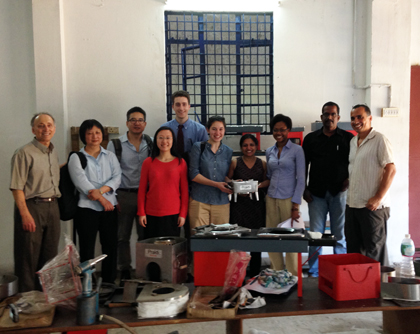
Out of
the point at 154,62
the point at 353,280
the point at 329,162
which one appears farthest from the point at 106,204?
the point at 329,162

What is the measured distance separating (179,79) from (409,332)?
10.4 feet

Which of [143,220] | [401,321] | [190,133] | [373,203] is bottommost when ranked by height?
[401,321]

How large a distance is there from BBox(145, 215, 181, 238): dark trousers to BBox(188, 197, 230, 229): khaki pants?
216 millimetres

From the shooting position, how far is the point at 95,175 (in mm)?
2889

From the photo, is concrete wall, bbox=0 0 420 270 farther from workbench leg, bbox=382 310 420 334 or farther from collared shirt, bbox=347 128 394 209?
workbench leg, bbox=382 310 420 334

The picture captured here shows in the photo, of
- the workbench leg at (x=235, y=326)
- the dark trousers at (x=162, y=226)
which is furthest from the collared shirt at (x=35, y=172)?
the workbench leg at (x=235, y=326)

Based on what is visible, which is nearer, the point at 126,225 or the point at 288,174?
the point at 288,174

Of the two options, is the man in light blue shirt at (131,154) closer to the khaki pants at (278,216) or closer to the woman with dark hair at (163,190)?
the woman with dark hair at (163,190)

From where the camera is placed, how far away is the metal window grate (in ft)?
13.3

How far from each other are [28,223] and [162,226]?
0.98 meters

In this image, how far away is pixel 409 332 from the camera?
2.00 meters

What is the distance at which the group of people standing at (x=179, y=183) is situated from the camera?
2.76 meters

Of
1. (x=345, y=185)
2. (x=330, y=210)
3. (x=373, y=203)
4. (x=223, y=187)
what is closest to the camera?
(x=373, y=203)

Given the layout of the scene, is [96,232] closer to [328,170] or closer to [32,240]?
[32,240]
